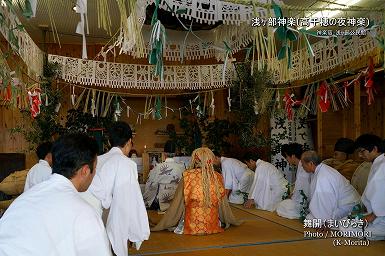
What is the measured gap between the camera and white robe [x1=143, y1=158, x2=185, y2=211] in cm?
616

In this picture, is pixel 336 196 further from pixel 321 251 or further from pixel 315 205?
pixel 321 251

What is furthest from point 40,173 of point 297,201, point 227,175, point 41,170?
point 227,175

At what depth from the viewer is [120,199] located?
9.97 feet

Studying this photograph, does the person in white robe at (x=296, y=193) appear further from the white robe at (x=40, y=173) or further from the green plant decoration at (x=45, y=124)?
the green plant decoration at (x=45, y=124)

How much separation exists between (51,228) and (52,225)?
1 centimetres

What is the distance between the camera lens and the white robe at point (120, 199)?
3.02 m

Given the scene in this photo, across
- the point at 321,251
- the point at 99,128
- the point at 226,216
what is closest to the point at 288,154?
the point at 226,216

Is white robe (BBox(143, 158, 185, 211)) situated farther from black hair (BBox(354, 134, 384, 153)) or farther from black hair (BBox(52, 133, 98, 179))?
black hair (BBox(52, 133, 98, 179))

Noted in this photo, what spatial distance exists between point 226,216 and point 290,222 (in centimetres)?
86

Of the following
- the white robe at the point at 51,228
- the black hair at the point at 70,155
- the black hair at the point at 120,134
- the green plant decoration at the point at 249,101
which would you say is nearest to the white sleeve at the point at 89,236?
the white robe at the point at 51,228

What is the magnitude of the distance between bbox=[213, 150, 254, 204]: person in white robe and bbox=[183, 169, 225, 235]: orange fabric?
2213 millimetres

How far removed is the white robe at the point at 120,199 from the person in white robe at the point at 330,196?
2.20 meters

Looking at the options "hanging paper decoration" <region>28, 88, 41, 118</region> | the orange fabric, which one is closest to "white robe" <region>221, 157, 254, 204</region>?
the orange fabric

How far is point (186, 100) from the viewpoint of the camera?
365 inches
